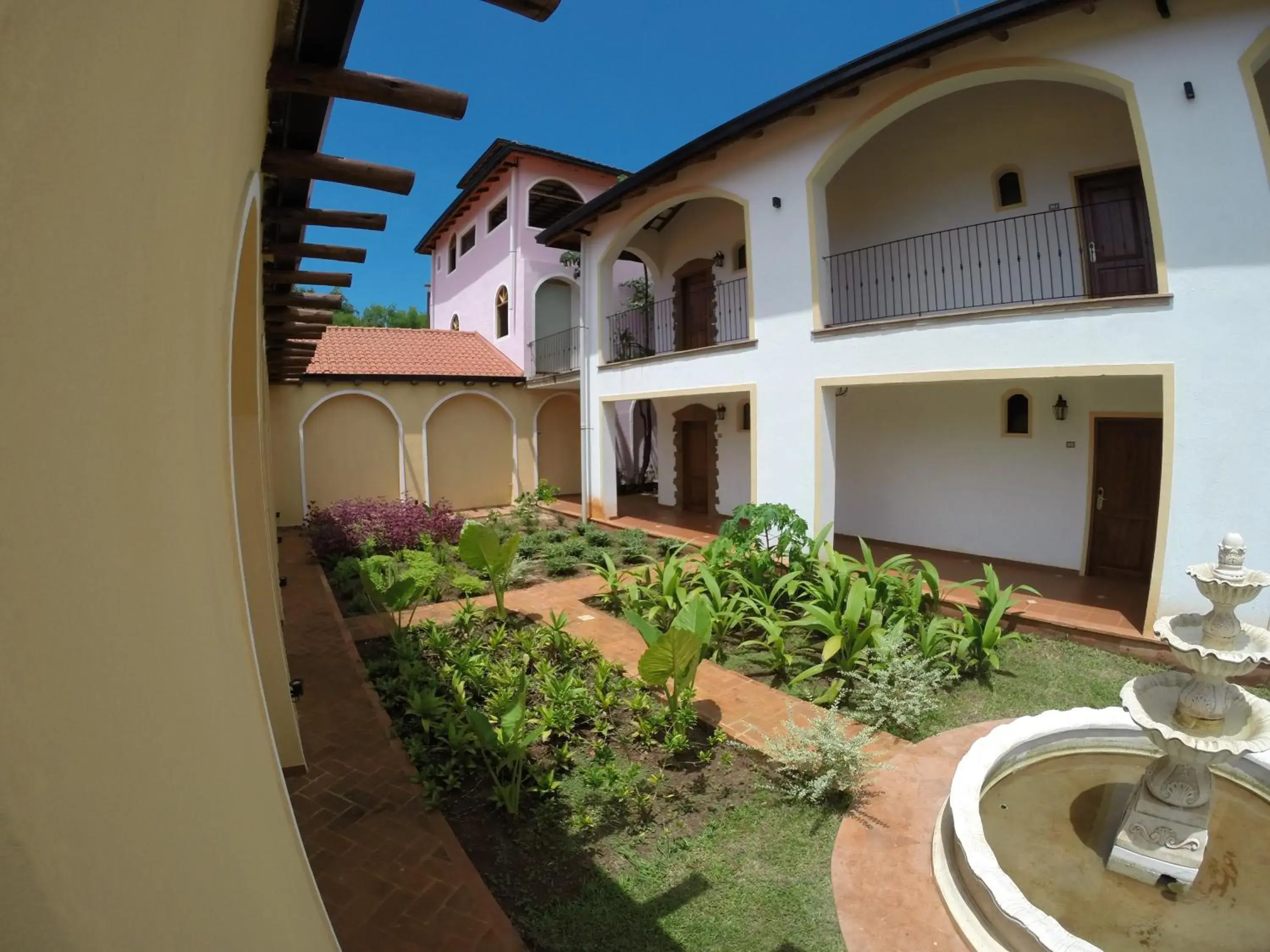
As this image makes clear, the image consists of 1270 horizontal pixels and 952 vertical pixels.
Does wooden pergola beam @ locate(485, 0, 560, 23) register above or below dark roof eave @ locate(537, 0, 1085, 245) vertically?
below

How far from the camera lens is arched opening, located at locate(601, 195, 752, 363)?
12.4 m

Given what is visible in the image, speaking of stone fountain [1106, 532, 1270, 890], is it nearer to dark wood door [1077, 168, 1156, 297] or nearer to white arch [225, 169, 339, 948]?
white arch [225, 169, 339, 948]

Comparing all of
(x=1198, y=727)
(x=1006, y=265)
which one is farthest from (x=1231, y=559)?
(x=1006, y=265)

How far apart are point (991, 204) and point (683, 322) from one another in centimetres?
667

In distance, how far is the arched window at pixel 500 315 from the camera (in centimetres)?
1780

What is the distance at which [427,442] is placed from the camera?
15750mm

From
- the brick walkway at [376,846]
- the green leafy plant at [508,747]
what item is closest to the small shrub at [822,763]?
the green leafy plant at [508,747]

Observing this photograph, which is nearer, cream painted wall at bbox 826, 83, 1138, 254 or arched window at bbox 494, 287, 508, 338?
cream painted wall at bbox 826, 83, 1138, 254

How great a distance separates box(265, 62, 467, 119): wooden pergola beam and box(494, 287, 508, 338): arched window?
15.3m

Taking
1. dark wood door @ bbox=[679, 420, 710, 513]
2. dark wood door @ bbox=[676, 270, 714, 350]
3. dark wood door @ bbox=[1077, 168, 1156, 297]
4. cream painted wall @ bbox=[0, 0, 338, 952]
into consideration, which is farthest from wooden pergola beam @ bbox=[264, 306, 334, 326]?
dark wood door @ bbox=[1077, 168, 1156, 297]

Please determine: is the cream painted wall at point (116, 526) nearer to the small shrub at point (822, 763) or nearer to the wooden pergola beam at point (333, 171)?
the wooden pergola beam at point (333, 171)

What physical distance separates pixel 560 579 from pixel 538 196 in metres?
12.1

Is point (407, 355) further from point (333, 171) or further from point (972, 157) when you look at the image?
point (333, 171)

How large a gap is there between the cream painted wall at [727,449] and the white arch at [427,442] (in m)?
4.47
